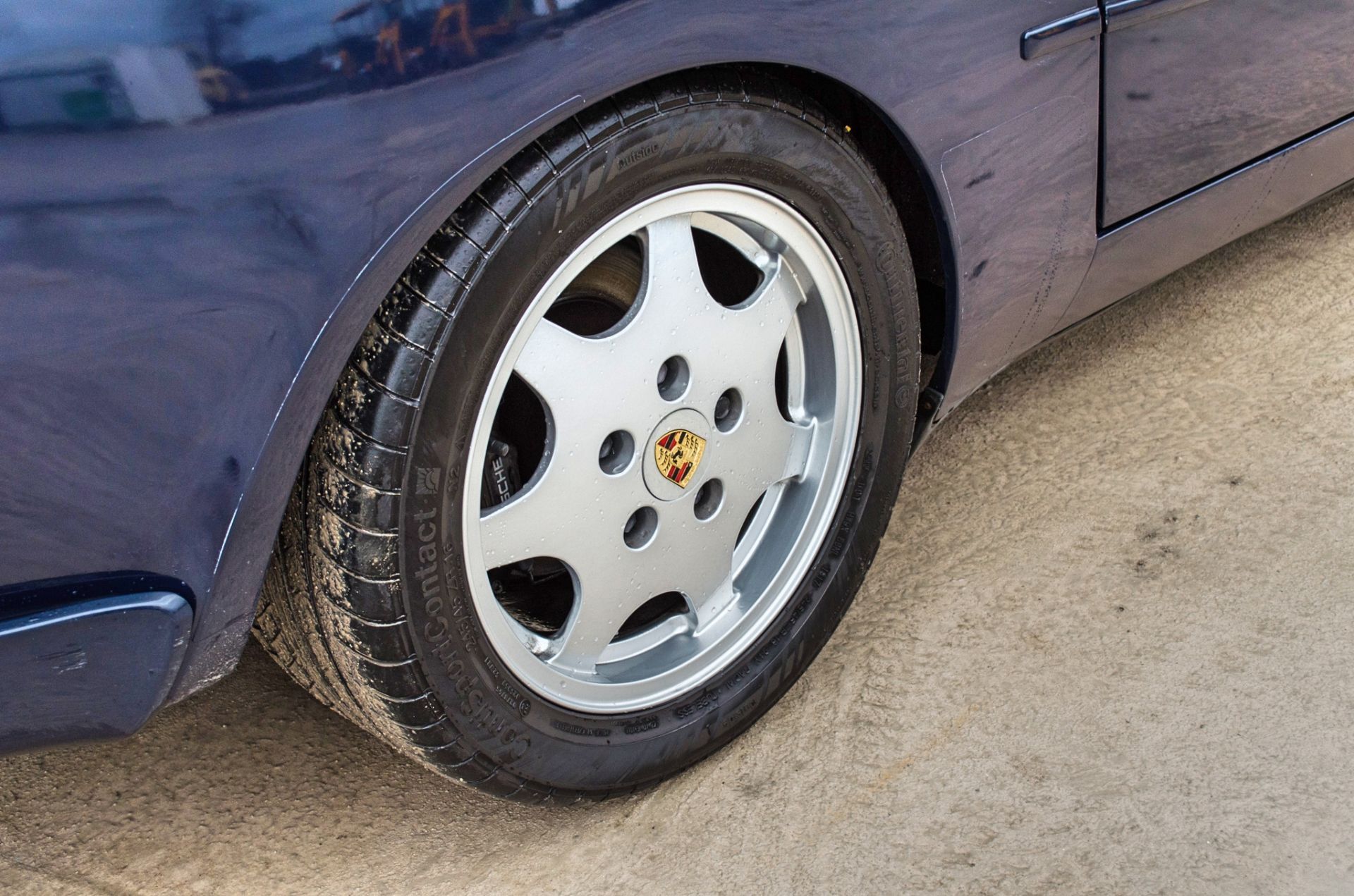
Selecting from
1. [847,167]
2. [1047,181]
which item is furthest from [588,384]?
[1047,181]

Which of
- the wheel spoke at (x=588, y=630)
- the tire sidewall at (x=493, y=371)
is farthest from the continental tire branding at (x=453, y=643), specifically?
the wheel spoke at (x=588, y=630)

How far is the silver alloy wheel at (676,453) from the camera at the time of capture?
144cm

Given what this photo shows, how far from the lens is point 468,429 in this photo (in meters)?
1.31

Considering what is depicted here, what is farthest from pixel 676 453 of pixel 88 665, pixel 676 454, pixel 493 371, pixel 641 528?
pixel 88 665

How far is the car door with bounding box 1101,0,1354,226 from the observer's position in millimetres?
1780

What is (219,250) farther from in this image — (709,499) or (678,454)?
(709,499)

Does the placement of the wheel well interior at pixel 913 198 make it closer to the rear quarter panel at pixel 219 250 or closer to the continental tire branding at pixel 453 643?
the rear quarter panel at pixel 219 250

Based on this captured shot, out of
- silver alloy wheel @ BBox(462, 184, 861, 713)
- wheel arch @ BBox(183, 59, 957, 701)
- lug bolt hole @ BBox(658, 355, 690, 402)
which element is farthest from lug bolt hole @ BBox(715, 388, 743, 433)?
wheel arch @ BBox(183, 59, 957, 701)

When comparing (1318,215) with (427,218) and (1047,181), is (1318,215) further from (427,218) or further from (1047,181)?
(427,218)

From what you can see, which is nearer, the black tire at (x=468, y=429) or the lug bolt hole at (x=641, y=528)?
the black tire at (x=468, y=429)

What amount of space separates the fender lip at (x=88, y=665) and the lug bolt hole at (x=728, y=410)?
766mm

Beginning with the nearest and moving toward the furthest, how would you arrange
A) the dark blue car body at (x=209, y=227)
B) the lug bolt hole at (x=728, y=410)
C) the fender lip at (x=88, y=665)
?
the dark blue car body at (x=209, y=227)
the fender lip at (x=88, y=665)
the lug bolt hole at (x=728, y=410)

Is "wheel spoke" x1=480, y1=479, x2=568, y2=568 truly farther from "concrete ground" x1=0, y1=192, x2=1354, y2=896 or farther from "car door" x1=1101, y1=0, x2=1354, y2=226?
"car door" x1=1101, y1=0, x2=1354, y2=226

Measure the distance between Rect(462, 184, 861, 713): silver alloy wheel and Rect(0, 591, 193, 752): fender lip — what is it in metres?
0.35
